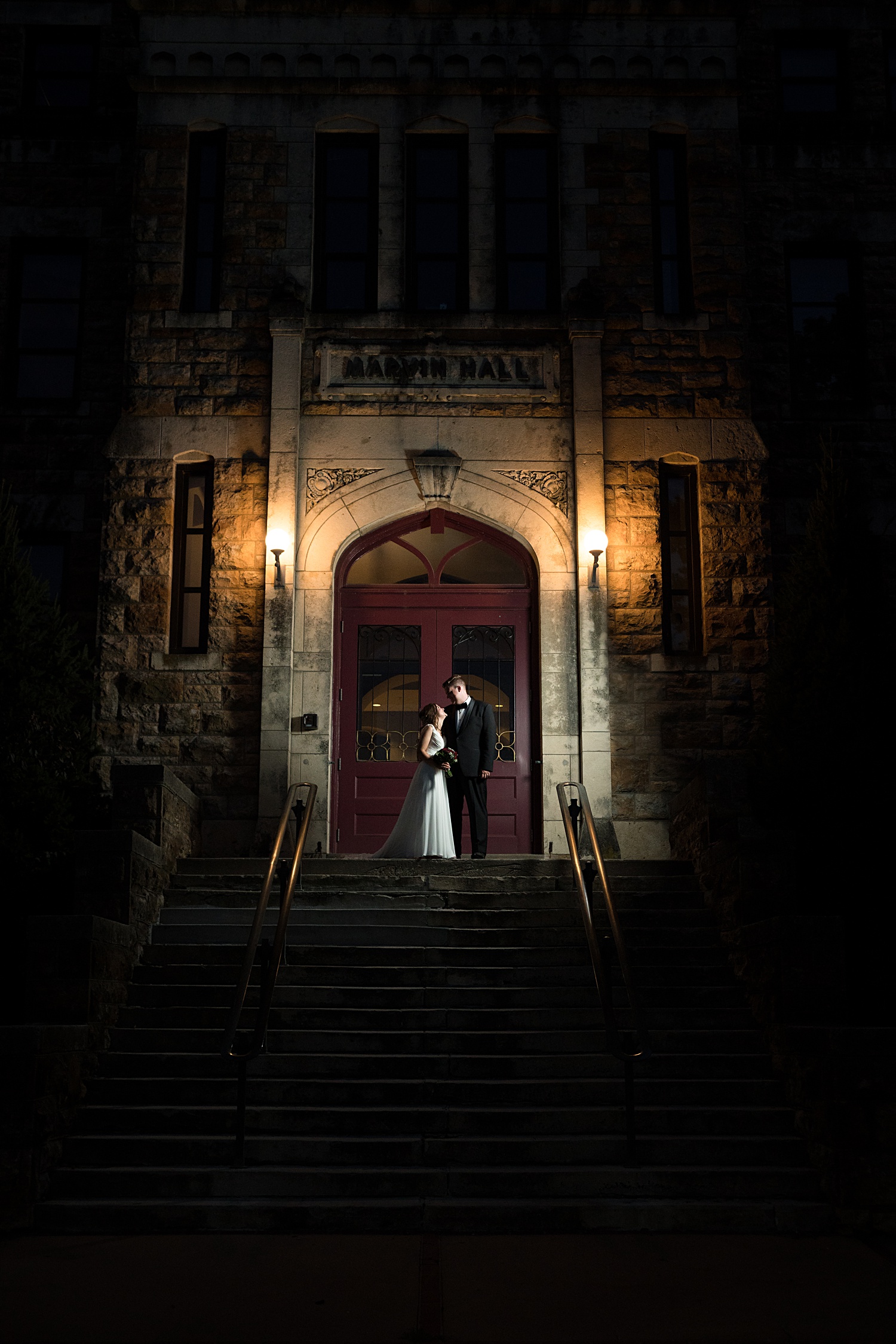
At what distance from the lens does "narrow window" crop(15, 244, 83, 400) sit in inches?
592

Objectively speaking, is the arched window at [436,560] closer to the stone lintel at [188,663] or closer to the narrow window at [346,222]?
the stone lintel at [188,663]

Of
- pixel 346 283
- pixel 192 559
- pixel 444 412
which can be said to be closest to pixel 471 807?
pixel 192 559

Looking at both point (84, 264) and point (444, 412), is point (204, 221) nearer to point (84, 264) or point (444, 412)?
point (84, 264)

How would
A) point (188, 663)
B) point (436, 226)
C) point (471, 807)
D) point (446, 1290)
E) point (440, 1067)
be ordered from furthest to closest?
point (436, 226) < point (188, 663) < point (471, 807) < point (440, 1067) < point (446, 1290)

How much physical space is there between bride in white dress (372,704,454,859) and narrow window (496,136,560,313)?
16.9ft

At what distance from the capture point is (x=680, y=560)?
1357 cm

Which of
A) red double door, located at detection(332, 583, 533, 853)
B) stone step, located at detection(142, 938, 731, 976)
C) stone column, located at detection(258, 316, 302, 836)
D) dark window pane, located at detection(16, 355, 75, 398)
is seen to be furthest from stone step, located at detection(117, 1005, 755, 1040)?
dark window pane, located at detection(16, 355, 75, 398)

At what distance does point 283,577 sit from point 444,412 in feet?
8.07

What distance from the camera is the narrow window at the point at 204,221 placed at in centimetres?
1413

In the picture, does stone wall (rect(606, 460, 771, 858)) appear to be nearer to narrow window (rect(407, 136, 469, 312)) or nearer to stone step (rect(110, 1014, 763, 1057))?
narrow window (rect(407, 136, 469, 312))

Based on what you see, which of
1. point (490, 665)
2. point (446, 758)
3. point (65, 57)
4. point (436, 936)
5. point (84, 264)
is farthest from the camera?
point (65, 57)

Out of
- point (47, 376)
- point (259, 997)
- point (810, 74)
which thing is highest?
point (810, 74)

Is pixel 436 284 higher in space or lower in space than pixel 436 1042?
higher

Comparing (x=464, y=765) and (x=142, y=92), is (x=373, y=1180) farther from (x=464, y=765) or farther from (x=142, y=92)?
(x=142, y=92)
